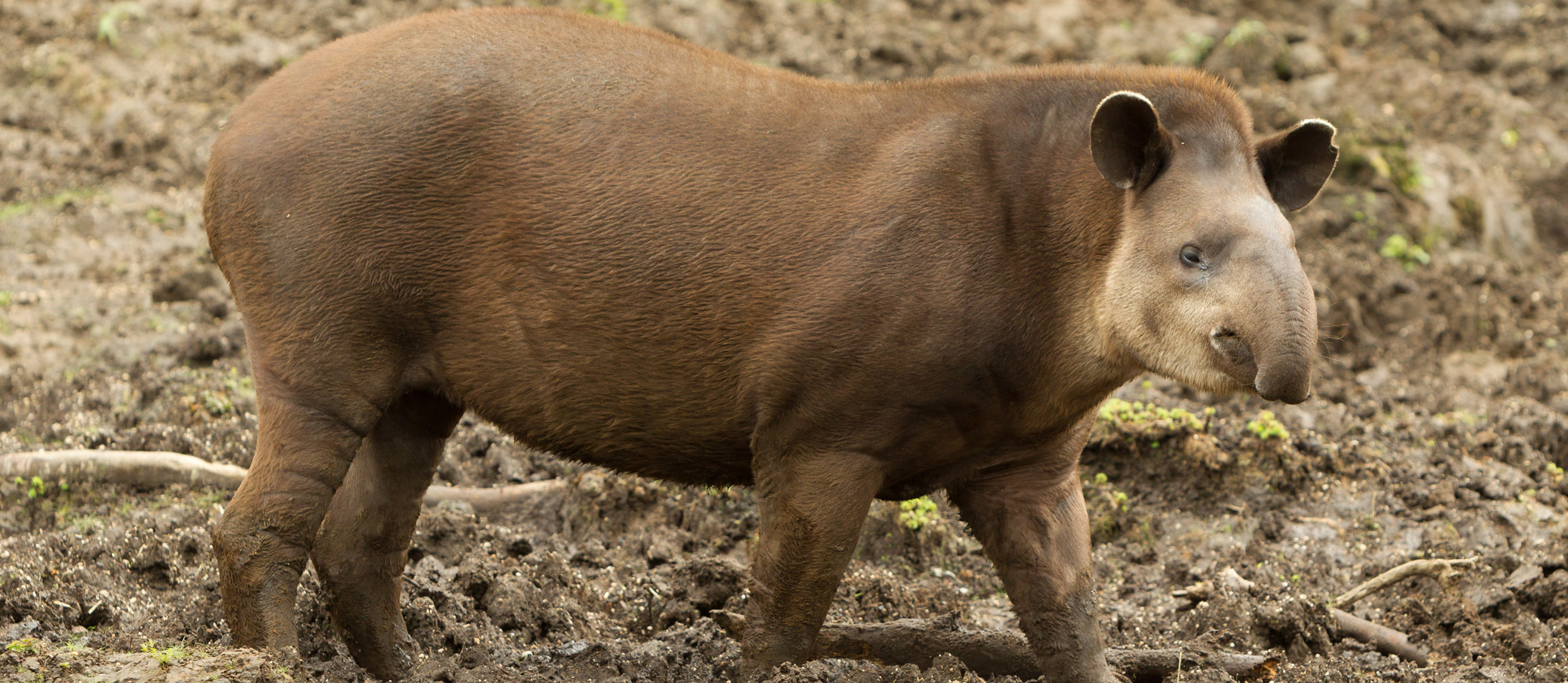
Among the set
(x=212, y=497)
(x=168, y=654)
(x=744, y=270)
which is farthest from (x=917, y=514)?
(x=168, y=654)

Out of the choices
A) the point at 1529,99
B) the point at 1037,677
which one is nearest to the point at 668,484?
the point at 1037,677

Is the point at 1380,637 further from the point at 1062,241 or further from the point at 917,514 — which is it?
the point at 1062,241

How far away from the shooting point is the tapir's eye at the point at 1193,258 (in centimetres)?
427

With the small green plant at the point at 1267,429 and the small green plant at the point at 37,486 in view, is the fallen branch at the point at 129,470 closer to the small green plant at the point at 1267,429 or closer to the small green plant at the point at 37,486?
the small green plant at the point at 37,486

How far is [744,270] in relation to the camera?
4.61m

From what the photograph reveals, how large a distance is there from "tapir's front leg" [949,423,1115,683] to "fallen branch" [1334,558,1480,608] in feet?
5.55

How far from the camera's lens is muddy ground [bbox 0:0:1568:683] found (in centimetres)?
568

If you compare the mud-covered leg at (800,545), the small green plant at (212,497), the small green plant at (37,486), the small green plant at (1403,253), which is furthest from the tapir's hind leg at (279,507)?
the small green plant at (1403,253)

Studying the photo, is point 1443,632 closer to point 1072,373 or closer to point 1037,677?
point 1037,677

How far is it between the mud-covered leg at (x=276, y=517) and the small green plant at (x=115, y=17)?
688cm

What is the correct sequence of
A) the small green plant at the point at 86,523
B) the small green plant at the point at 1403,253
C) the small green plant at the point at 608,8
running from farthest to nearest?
the small green plant at the point at 608,8
the small green plant at the point at 1403,253
the small green plant at the point at 86,523

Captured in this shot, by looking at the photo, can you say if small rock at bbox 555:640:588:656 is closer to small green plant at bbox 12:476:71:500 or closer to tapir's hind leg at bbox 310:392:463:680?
tapir's hind leg at bbox 310:392:463:680

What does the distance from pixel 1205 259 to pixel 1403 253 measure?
648 centimetres

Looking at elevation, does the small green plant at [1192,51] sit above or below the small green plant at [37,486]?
above
